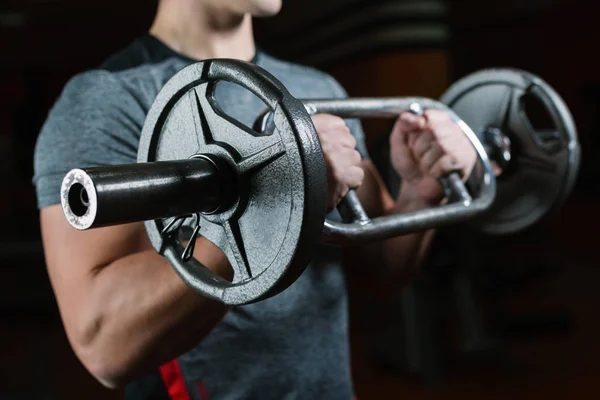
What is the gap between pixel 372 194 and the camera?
0.89 metres

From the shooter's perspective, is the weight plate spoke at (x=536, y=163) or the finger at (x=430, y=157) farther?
the weight plate spoke at (x=536, y=163)

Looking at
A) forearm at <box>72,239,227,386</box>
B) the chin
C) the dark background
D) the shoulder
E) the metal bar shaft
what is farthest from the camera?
the dark background

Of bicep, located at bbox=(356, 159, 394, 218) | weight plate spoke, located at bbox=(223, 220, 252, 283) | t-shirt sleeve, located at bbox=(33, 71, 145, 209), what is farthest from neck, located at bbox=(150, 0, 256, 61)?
weight plate spoke, located at bbox=(223, 220, 252, 283)

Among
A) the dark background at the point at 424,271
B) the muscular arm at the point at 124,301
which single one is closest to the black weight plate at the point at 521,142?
the muscular arm at the point at 124,301

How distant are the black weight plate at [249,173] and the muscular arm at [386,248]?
38 centimetres

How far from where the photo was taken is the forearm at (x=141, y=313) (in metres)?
0.60

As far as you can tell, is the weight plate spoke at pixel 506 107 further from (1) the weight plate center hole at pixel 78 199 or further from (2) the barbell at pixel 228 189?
(1) the weight plate center hole at pixel 78 199

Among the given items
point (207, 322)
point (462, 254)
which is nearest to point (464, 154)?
point (207, 322)

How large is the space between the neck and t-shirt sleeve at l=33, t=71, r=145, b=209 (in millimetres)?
125

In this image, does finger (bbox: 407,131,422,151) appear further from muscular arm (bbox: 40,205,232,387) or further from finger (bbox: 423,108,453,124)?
muscular arm (bbox: 40,205,232,387)

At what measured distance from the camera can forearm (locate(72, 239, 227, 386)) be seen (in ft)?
1.98

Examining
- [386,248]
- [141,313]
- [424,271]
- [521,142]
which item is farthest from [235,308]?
[424,271]

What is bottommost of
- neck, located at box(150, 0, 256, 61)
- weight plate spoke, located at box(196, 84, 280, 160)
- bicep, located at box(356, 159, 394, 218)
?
bicep, located at box(356, 159, 394, 218)

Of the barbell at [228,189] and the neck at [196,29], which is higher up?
the neck at [196,29]
